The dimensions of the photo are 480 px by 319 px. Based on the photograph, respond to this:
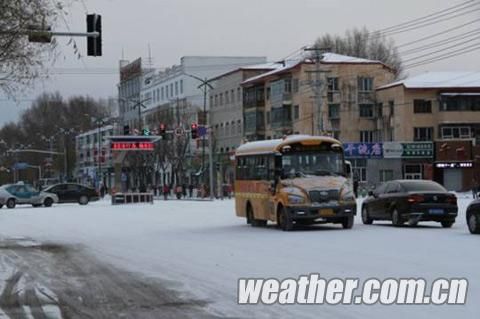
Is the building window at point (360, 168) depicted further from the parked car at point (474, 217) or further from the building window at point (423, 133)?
the parked car at point (474, 217)

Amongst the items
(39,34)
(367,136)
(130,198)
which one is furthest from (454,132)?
(39,34)

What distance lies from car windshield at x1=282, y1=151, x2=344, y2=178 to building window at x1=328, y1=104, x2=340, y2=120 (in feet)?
206

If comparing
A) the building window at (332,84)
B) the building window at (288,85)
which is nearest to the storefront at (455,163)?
the building window at (332,84)

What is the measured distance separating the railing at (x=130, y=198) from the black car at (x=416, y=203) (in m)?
35.0

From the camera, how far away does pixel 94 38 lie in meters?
22.2

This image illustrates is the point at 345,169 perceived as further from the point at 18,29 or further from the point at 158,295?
the point at 158,295

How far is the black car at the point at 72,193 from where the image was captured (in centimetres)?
6303

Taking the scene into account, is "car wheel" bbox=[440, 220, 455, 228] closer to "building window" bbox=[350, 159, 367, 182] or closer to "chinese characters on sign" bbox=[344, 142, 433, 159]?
"chinese characters on sign" bbox=[344, 142, 433, 159]

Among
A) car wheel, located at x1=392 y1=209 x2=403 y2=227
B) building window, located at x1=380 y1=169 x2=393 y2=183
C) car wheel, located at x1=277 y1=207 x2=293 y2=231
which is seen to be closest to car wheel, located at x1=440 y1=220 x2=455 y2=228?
car wheel, located at x1=392 y1=209 x2=403 y2=227

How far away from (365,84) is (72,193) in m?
38.8

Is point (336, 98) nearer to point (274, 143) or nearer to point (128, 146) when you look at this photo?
point (128, 146)

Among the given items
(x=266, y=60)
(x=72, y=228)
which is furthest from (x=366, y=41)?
(x=72, y=228)

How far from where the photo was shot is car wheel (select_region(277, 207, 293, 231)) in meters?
26.9

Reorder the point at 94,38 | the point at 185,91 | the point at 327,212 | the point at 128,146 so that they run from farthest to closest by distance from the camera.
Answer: the point at 185,91
the point at 128,146
the point at 327,212
the point at 94,38
